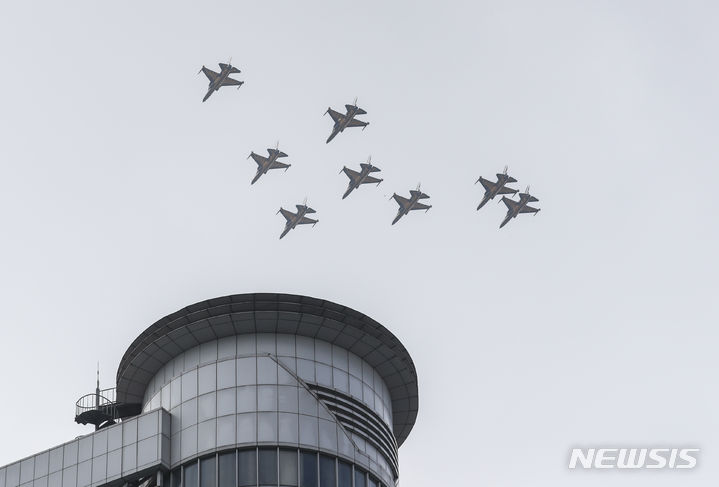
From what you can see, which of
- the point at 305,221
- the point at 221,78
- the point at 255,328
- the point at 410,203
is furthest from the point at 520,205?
the point at 255,328

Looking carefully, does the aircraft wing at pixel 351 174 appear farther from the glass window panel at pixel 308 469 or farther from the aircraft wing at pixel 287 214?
the glass window panel at pixel 308 469

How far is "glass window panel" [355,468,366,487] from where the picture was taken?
61312 millimetres

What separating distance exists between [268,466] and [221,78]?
52.5 metres

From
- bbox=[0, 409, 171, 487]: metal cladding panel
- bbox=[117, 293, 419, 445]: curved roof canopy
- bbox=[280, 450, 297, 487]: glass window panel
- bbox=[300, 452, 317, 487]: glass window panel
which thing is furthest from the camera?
bbox=[117, 293, 419, 445]: curved roof canopy

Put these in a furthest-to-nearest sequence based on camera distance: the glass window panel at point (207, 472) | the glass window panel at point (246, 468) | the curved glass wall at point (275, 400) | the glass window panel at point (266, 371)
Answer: the glass window panel at point (266, 371) < the curved glass wall at point (275, 400) < the glass window panel at point (207, 472) < the glass window panel at point (246, 468)

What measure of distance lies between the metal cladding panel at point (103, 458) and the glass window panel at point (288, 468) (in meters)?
6.76

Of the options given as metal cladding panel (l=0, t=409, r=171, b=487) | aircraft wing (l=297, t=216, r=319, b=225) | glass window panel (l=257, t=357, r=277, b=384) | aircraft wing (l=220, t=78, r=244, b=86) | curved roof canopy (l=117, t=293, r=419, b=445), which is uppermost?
aircraft wing (l=220, t=78, r=244, b=86)

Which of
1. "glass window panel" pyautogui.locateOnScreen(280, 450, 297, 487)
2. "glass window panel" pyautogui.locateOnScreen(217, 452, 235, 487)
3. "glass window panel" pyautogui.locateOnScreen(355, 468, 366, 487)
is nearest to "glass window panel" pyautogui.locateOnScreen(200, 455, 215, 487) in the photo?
"glass window panel" pyautogui.locateOnScreen(217, 452, 235, 487)

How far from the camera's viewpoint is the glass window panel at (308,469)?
59.2 m

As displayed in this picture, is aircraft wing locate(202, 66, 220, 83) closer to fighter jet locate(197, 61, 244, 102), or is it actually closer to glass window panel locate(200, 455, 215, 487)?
fighter jet locate(197, 61, 244, 102)

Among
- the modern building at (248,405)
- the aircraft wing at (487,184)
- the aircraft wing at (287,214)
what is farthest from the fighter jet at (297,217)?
the modern building at (248,405)

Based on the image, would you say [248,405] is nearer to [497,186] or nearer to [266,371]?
[266,371]

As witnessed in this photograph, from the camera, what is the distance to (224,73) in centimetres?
10269

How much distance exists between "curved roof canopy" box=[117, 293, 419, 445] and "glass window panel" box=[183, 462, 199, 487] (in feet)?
27.6
